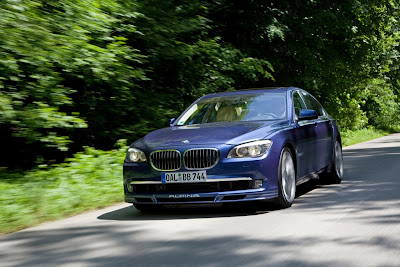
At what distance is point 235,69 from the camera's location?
650 inches

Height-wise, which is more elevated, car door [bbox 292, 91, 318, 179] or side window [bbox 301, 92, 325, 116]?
side window [bbox 301, 92, 325, 116]

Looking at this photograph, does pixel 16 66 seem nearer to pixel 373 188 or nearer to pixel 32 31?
pixel 32 31

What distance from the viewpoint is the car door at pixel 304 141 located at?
8000 mm

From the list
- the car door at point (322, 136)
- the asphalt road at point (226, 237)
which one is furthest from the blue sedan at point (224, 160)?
the car door at point (322, 136)

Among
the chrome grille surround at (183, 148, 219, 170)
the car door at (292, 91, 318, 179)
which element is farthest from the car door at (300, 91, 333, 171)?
the chrome grille surround at (183, 148, 219, 170)

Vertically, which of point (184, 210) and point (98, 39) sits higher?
point (98, 39)

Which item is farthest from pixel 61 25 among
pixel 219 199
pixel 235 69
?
pixel 235 69

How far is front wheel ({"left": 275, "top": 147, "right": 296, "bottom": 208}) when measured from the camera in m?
7.15

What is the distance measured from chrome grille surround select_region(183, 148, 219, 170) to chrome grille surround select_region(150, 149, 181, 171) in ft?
0.33

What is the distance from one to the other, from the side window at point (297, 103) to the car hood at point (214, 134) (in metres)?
0.72

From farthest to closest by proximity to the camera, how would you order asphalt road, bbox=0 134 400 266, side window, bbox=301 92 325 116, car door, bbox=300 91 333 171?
1. side window, bbox=301 92 325 116
2. car door, bbox=300 91 333 171
3. asphalt road, bbox=0 134 400 266

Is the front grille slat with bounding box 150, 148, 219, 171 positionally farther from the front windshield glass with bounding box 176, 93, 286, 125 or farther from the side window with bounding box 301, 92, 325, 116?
the side window with bounding box 301, 92, 325, 116

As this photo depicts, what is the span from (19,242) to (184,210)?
7.75ft

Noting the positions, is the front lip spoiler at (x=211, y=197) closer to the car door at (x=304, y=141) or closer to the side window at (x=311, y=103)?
the car door at (x=304, y=141)
